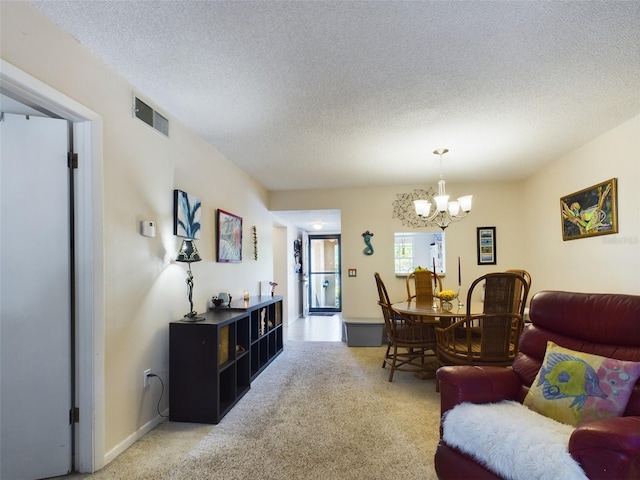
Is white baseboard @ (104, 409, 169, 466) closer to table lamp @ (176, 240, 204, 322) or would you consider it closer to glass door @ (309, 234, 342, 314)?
table lamp @ (176, 240, 204, 322)

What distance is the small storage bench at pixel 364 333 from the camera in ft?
15.9

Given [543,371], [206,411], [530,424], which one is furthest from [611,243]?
[206,411]

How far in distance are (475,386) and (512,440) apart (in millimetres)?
396

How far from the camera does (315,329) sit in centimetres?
622

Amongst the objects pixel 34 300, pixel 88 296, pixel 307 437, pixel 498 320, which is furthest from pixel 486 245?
pixel 34 300

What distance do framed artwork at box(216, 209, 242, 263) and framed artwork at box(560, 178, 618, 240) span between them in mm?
3712

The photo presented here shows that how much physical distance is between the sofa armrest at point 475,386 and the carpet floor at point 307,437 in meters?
0.49

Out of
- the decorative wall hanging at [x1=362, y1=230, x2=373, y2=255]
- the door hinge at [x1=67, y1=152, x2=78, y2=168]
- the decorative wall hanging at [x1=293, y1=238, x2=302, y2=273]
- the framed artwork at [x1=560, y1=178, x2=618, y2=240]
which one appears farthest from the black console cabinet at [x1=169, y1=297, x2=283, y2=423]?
the decorative wall hanging at [x1=293, y1=238, x2=302, y2=273]

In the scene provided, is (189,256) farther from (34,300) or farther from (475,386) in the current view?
(475,386)

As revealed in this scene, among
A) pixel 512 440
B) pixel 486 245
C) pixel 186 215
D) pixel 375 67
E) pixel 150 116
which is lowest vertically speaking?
pixel 512 440

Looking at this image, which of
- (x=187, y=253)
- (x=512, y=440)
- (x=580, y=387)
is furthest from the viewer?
(x=187, y=253)

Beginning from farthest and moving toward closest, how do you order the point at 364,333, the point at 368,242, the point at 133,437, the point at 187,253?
the point at 368,242
the point at 364,333
the point at 187,253
the point at 133,437

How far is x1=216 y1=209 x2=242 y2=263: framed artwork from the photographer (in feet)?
11.5

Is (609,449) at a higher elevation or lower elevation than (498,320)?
lower
